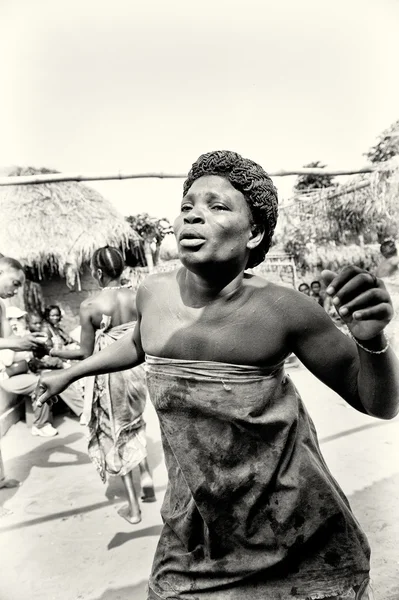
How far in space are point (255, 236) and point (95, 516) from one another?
10.1 feet

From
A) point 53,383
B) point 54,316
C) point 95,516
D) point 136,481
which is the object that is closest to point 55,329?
point 54,316

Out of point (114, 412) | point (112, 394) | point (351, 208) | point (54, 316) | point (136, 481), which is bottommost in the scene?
point (136, 481)

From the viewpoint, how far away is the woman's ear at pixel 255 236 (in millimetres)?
1433

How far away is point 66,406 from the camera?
21.8 feet

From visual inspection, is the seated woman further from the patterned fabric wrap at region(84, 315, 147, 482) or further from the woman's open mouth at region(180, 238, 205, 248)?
the woman's open mouth at region(180, 238, 205, 248)

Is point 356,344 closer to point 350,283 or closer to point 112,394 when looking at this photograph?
point 350,283

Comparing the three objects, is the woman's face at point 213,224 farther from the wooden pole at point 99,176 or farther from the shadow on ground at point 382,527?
the shadow on ground at point 382,527

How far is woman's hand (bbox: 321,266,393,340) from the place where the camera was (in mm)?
981

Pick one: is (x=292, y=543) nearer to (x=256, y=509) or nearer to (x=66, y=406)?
(x=256, y=509)

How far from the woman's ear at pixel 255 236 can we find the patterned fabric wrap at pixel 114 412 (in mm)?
2510

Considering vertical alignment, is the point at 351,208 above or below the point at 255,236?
below

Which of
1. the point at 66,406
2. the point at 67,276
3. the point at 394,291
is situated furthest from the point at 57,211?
the point at 394,291

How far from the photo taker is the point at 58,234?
9609mm

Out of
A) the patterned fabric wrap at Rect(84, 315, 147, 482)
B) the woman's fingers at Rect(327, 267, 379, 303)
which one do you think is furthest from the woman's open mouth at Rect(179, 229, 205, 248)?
the patterned fabric wrap at Rect(84, 315, 147, 482)
